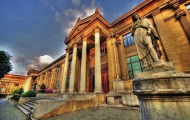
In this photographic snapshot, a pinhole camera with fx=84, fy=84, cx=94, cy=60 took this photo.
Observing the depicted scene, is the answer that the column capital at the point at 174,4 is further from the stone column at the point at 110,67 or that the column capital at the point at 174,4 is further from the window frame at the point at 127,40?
the stone column at the point at 110,67

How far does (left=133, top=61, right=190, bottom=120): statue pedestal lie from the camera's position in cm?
122

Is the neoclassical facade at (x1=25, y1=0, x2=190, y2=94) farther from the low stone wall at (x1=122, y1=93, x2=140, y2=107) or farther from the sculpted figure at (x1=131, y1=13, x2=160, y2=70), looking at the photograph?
the sculpted figure at (x1=131, y1=13, x2=160, y2=70)

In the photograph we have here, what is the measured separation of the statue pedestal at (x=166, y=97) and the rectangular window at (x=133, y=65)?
324 inches

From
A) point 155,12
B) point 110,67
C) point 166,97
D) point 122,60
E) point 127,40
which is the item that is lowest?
point 166,97

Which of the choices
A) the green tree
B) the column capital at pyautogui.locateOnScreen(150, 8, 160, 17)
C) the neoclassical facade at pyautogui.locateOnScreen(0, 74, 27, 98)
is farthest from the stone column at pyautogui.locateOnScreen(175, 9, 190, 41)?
the neoclassical facade at pyautogui.locateOnScreen(0, 74, 27, 98)

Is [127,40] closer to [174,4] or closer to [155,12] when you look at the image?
[155,12]

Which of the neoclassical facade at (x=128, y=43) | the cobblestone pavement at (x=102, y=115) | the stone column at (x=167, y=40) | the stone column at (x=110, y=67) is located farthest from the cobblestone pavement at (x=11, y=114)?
the stone column at (x=167, y=40)

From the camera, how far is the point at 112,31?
39.3ft

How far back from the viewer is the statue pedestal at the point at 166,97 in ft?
3.99

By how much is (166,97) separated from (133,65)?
865 cm

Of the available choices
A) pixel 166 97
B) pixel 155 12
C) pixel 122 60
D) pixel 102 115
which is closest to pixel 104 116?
pixel 102 115

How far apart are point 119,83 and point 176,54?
551cm

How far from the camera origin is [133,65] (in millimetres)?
9352

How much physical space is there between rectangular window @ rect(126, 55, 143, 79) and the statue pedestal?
822 centimetres
